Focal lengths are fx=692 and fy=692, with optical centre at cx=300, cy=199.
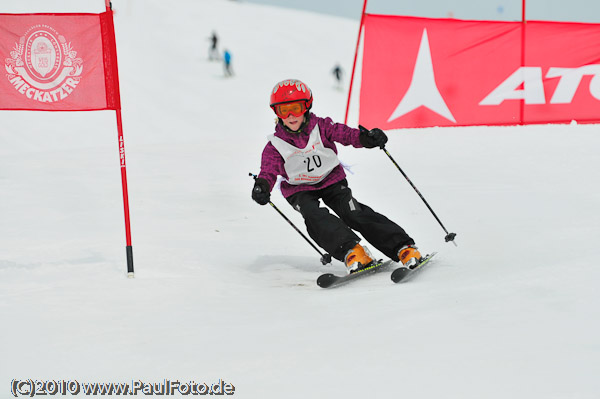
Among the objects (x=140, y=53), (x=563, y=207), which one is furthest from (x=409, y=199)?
(x=140, y=53)

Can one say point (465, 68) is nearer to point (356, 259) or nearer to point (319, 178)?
point (319, 178)

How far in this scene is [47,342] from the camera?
119 inches

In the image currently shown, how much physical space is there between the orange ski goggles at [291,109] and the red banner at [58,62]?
108 centimetres

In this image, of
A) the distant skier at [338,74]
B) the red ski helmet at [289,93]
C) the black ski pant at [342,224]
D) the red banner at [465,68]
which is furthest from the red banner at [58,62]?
Result: the distant skier at [338,74]

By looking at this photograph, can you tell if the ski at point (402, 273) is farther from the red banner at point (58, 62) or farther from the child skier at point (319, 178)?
the red banner at point (58, 62)

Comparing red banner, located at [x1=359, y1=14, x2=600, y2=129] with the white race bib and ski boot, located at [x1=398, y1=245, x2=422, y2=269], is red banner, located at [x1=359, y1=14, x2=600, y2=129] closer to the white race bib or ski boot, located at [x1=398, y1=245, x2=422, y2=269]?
the white race bib

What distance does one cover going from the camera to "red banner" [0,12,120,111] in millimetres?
4539

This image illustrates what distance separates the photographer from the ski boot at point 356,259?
4270 mm

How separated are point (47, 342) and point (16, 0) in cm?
2804

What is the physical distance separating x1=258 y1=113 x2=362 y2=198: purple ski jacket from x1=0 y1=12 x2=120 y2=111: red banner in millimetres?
1077

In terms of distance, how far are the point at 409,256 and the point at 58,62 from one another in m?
2.60

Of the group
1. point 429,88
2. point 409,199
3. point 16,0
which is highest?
point 16,0

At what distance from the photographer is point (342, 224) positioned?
14.5 feet

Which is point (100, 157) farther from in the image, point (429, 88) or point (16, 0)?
point (16, 0)
